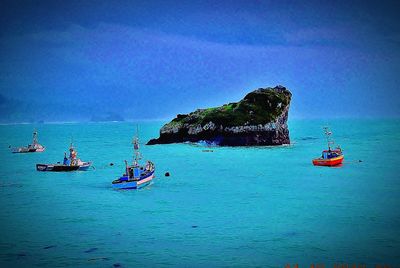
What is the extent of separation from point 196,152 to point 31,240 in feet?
217

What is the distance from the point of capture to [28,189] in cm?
5184

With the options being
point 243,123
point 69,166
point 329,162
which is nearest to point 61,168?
point 69,166

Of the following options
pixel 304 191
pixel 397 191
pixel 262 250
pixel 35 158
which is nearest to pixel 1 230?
pixel 262 250

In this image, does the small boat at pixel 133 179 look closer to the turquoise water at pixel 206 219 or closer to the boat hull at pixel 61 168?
the turquoise water at pixel 206 219

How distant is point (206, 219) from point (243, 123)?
73.0 m

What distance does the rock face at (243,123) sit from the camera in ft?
348

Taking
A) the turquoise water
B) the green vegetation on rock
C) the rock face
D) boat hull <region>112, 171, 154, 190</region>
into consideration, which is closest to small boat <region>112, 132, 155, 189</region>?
boat hull <region>112, 171, 154, 190</region>

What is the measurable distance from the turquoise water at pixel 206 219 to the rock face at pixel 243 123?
41.5 m

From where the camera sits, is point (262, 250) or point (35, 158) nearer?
point (262, 250)

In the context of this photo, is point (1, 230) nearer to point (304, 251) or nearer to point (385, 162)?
point (304, 251)

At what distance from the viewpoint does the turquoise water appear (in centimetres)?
2634

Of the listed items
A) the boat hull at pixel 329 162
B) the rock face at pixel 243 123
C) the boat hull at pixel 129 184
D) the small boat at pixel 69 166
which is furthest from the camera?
the rock face at pixel 243 123

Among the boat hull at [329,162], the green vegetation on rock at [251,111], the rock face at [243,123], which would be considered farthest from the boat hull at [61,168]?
the green vegetation on rock at [251,111]

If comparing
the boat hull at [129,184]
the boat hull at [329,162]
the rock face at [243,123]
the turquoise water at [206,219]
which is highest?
the rock face at [243,123]
